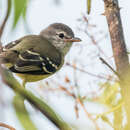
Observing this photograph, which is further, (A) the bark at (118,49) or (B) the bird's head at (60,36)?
(B) the bird's head at (60,36)

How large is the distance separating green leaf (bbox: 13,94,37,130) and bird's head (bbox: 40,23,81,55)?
300 cm

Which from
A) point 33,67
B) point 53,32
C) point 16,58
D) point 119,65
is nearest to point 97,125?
point 119,65

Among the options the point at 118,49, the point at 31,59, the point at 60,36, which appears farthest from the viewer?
the point at 60,36

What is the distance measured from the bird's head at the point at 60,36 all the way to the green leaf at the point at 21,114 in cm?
300

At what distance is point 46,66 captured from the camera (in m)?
2.75

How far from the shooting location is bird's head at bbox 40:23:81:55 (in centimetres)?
375

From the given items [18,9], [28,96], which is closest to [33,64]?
[18,9]

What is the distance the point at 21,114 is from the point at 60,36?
10.8ft

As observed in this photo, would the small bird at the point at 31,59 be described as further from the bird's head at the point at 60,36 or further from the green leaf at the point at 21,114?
the green leaf at the point at 21,114

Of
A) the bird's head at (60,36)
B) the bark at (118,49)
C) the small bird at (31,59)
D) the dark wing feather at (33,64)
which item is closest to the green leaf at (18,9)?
the bark at (118,49)

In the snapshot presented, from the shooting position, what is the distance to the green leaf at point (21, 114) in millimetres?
631

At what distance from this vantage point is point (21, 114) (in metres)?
0.66

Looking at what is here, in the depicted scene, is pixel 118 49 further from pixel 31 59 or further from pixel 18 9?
pixel 31 59

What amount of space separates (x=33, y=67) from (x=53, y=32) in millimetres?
1488
